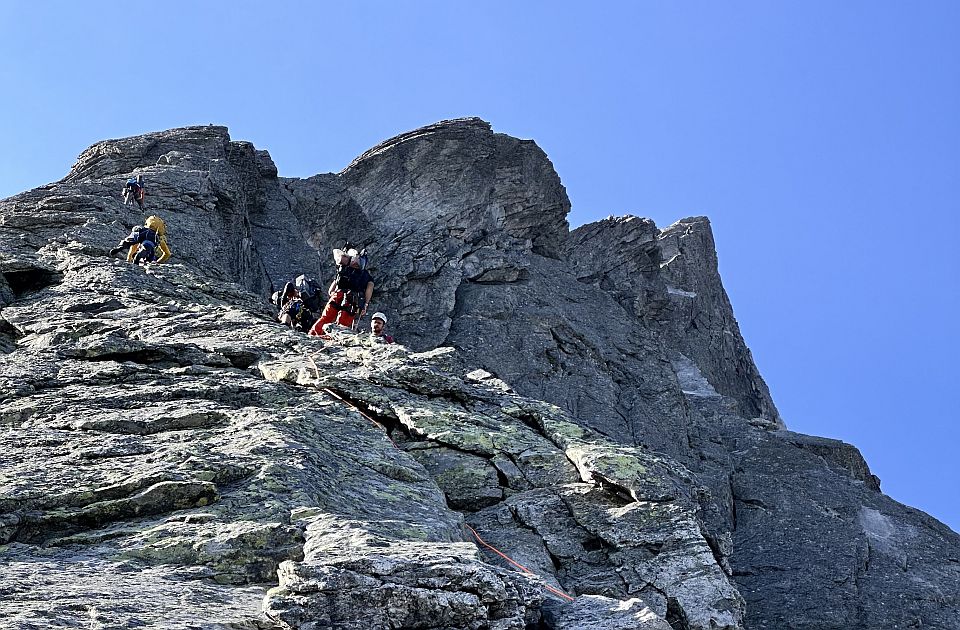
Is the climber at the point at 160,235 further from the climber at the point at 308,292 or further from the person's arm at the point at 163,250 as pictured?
the climber at the point at 308,292

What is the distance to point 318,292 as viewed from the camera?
→ 28.7 metres

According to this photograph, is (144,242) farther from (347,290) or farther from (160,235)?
(347,290)

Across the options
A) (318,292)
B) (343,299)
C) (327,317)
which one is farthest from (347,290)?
(318,292)

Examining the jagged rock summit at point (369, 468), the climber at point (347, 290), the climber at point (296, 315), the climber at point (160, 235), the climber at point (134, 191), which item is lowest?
the jagged rock summit at point (369, 468)

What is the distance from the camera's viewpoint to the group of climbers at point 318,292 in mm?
25953

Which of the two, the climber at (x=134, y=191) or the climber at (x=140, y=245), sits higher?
the climber at (x=134, y=191)

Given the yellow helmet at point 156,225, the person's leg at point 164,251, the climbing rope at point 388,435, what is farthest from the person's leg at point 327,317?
the yellow helmet at point 156,225

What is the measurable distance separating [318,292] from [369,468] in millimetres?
14900

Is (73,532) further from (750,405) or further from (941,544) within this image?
(750,405)

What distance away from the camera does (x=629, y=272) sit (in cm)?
5581

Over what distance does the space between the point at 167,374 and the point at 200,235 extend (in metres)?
18.9

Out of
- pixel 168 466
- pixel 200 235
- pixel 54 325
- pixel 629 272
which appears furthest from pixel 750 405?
pixel 168 466

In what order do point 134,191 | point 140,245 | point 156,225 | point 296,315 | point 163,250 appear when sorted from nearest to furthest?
point 296,315 < point 140,245 < point 156,225 < point 163,250 < point 134,191

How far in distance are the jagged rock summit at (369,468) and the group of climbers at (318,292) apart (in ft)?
4.36
